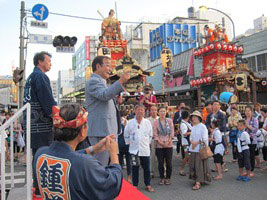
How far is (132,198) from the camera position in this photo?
3533 mm

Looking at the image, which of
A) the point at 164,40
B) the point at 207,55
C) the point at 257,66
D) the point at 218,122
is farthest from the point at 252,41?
the point at 218,122

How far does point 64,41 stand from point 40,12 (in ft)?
5.46

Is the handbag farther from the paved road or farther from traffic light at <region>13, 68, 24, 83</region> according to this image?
traffic light at <region>13, 68, 24, 83</region>

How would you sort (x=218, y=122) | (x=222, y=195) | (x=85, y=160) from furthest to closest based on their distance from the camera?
(x=218, y=122) < (x=222, y=195) < (x=85, y=160)

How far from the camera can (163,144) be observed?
5.55 metres

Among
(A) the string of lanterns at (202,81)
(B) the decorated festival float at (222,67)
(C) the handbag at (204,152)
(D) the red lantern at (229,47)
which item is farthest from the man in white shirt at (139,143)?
(D) the red lantern at (229,47)

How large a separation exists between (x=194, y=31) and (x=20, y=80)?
36.5 m

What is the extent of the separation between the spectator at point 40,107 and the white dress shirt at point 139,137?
238cm

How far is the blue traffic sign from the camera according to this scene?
434 inches

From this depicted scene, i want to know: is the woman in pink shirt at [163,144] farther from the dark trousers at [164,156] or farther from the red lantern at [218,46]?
the red lantern at [218,46]

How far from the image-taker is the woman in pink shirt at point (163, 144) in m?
5.54

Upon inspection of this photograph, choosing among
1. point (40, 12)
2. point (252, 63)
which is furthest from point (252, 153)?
point (252, 63)

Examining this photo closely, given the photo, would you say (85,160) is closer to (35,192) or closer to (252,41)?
(35,192)

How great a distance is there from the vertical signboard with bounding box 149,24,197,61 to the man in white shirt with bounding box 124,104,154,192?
34.5 m
